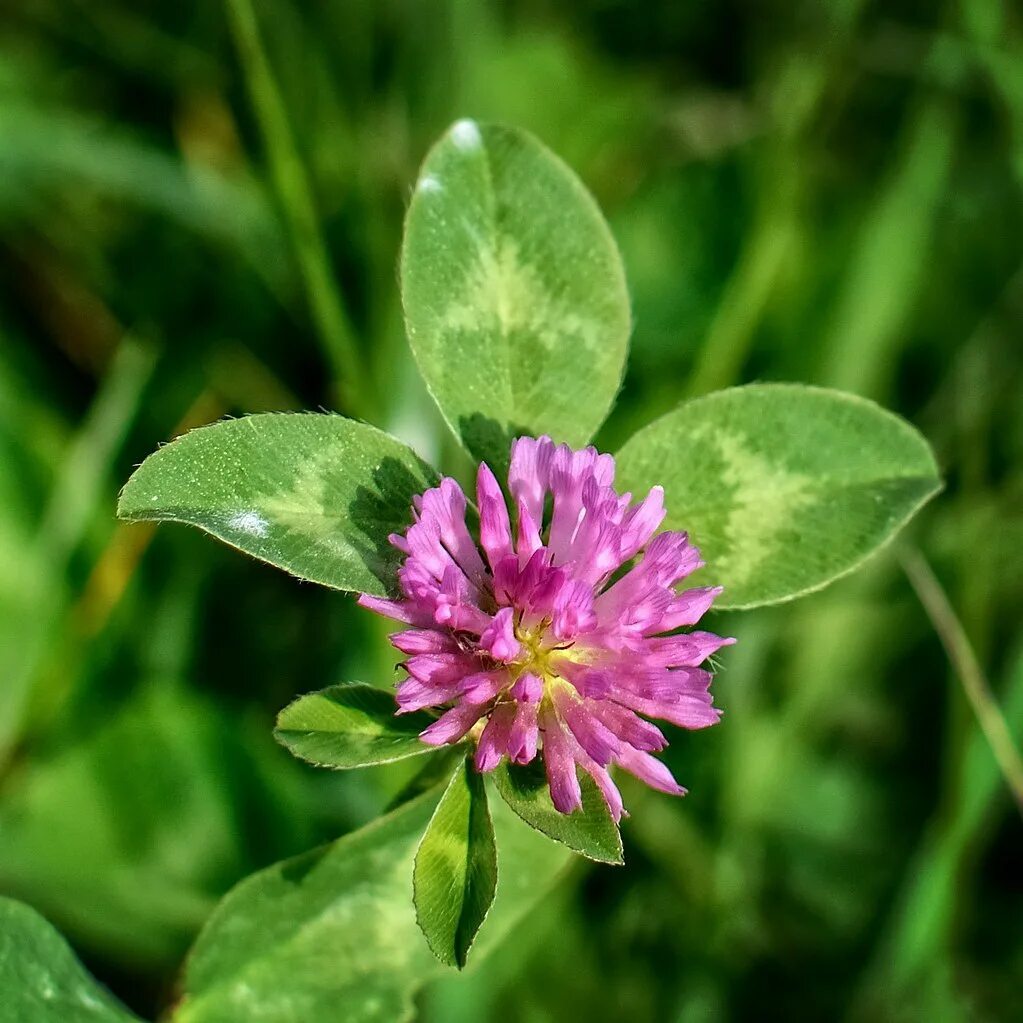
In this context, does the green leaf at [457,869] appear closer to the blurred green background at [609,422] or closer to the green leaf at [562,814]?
the green leaf at [562,814]

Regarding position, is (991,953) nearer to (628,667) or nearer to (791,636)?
(791,636)

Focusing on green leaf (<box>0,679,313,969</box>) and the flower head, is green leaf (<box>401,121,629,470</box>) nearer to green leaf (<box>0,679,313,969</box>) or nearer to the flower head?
the flower head

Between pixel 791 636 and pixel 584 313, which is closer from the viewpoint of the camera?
pixel 584 313

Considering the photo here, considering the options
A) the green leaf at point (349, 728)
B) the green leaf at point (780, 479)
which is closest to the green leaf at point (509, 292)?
the green leaf at point (780, 479)

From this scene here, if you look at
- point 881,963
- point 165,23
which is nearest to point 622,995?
point 881,963

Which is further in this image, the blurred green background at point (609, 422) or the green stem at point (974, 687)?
the blurred green background at point (609, 422)

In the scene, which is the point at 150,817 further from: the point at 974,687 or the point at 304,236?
the point at 974,687

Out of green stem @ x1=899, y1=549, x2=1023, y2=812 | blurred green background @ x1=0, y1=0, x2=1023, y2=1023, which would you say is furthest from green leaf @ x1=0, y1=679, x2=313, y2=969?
green stem @ x1=899, y1=549, x2=1023, y2=812
